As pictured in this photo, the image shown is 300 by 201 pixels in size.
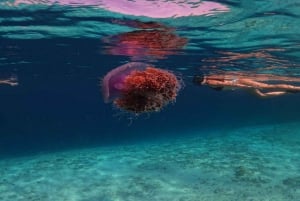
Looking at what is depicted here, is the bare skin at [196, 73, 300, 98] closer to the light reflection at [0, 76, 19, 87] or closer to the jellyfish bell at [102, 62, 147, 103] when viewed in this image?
the jellyfish bell at [102, 62, 147, 103]

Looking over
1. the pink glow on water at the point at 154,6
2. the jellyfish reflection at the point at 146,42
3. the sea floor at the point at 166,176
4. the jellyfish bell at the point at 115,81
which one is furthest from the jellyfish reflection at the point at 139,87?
the sea floor at the point at 166,176

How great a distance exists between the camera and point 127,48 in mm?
20109

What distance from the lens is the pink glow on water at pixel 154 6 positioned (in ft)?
38.8

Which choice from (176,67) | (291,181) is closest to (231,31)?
(291,181)

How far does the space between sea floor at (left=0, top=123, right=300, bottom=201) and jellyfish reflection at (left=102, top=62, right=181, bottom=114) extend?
1038 cm

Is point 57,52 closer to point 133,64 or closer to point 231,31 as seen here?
point 231,31

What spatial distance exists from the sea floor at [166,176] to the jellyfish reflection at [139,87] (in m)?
10.4

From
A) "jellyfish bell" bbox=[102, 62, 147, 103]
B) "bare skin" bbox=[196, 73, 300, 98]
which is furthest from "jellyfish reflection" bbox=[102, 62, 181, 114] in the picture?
"bare skin" bbox=[196, 73, 300, 98]

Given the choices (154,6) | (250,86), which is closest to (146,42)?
(154,6)

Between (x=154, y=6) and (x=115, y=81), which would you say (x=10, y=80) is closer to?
(x=154, y=6)

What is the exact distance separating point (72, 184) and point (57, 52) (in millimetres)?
Result: 8600

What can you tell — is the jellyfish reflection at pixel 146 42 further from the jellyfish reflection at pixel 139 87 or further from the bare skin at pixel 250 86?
the jellyfish reflection at pixel 139 87

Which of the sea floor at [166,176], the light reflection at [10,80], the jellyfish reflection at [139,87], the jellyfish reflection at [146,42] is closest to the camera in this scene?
the jellyfish reflection at [139,87]

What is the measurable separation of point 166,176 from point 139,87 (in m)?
14.1
